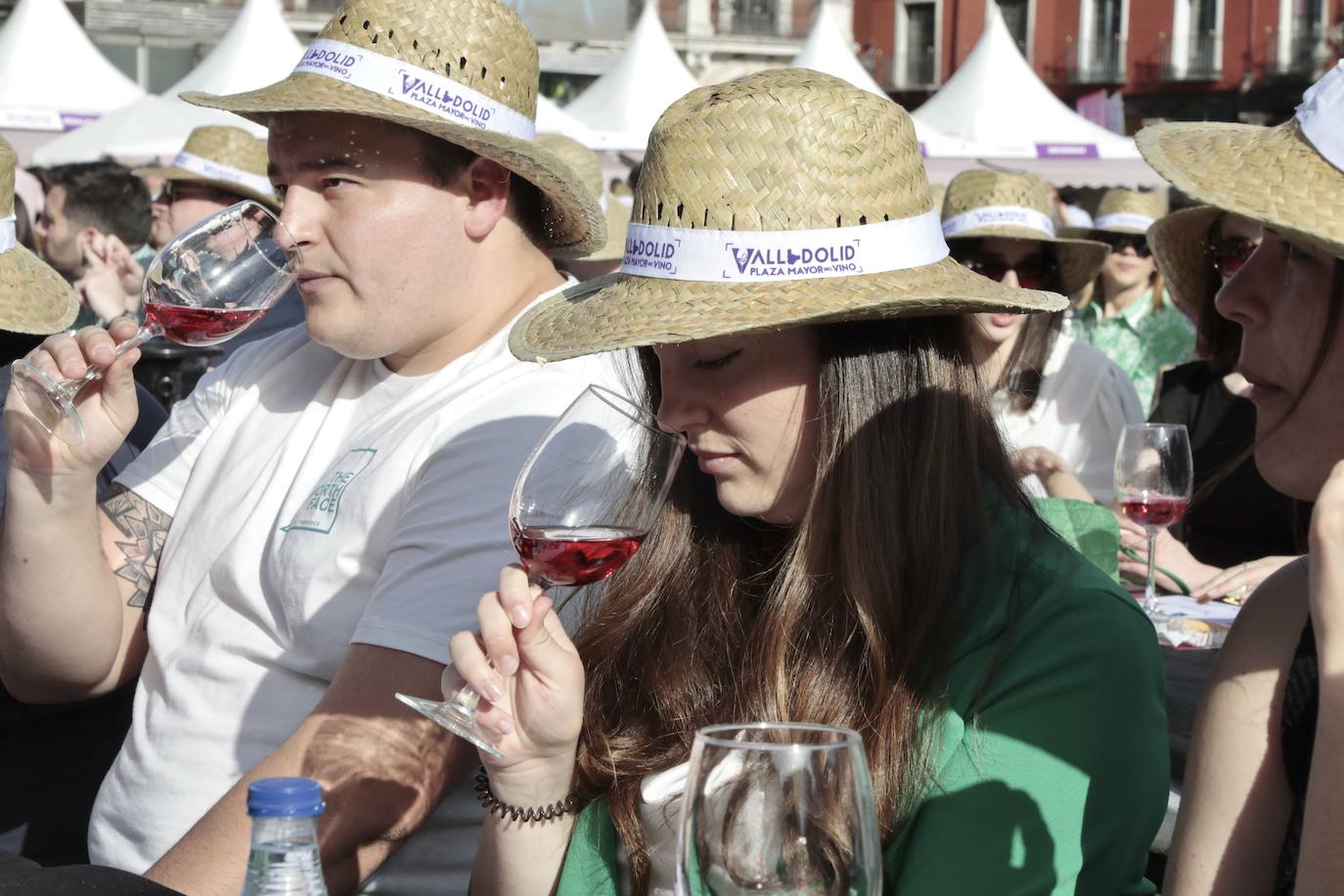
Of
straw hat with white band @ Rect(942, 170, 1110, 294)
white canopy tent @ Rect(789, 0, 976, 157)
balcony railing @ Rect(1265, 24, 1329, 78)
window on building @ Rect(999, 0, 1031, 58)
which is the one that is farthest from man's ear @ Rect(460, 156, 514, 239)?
window on building @ Rect(999, 0, 1031, 58)

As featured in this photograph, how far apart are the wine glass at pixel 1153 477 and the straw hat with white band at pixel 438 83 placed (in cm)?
159

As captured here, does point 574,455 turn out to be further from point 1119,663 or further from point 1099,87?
point 1099,87

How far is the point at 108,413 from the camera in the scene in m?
2.70

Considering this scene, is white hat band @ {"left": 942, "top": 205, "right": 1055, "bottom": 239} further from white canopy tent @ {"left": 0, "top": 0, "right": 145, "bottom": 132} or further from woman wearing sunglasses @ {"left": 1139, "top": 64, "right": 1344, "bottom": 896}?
white canopy tent @ {"left": 0, "top": 0, "right": 145, "bottom": 132}

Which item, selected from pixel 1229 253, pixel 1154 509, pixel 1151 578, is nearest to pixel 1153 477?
pixel 1154 509

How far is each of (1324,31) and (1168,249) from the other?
41.3 metres

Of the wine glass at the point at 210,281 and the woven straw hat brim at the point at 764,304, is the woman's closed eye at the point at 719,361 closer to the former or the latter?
the woven straw hat brim at the point at 764,304

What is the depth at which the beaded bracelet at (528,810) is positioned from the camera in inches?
80.0

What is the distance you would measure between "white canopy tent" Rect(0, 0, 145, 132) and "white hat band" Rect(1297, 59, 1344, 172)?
12.7m

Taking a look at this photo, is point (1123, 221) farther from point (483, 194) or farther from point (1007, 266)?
point (483, 194)

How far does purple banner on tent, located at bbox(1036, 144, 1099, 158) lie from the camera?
15.1 meters

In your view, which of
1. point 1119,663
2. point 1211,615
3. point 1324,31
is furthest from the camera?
point 1324,31

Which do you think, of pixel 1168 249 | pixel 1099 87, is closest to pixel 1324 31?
pixel 1099 87

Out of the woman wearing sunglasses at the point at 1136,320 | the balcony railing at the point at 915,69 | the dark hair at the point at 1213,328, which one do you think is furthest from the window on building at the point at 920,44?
the dark hair at the point at 1213,328
